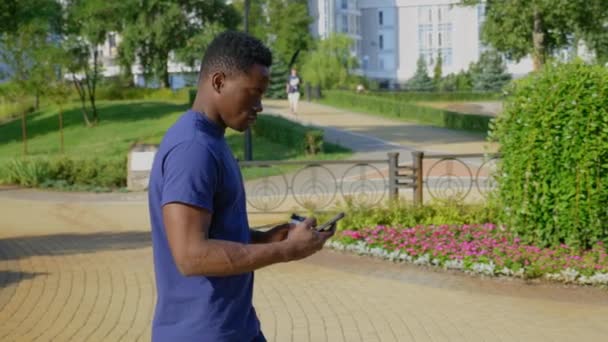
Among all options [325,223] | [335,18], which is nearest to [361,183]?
[325,223]

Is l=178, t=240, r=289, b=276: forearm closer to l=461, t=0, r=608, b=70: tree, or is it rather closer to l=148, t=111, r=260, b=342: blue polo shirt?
l=148, t=111, r=260, b=342: blue polo shirt

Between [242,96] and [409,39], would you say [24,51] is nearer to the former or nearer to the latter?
[242,96]

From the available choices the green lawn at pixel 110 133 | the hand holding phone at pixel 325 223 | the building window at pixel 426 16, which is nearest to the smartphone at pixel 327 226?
the hand holding phone at pixel 325 223

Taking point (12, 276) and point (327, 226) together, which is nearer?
point (327, 226)

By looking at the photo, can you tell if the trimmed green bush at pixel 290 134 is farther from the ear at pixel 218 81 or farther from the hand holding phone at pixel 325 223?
the ear at pixel 218 81

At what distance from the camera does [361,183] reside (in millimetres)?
16906

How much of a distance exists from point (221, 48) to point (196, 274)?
672 mm

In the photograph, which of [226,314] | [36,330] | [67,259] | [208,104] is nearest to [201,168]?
[208,104]

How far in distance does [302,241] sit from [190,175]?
40 centimetres

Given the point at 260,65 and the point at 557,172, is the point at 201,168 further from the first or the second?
the point at 557,172

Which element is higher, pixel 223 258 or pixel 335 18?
pixel 335 18

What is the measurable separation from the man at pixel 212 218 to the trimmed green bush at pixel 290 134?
66.0 feet

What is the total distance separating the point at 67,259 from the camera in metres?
10.3

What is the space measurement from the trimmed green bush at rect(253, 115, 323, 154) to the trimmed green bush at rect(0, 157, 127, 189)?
587 cm
